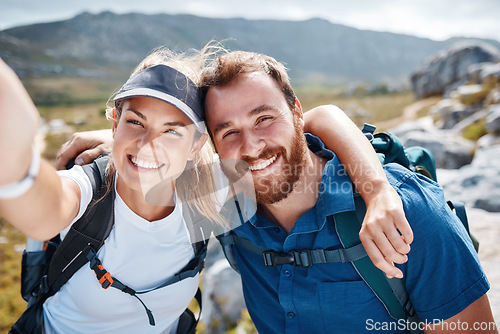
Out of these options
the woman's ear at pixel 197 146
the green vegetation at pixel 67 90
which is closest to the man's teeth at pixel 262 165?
the woman's ear at pixel 197 146

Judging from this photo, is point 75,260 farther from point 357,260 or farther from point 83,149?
point 357,260

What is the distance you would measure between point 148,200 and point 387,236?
1.64 m

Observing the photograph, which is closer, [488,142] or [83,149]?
[83,149]

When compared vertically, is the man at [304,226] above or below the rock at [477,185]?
above

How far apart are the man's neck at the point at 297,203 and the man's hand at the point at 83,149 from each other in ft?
4.90

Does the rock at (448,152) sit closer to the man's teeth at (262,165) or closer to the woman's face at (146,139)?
the man's teeth at (262,165)

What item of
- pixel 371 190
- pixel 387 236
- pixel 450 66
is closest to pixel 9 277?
pixel 371 190

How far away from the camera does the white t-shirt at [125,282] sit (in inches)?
84.2

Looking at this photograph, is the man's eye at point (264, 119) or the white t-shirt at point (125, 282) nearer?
the white t-shirt at point (125, 282)

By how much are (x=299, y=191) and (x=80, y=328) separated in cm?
188

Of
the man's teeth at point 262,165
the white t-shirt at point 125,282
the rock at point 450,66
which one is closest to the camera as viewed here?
the white t-shirt at point 125,282

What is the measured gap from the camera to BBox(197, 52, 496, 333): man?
1.81 metres

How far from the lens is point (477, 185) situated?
434 cm

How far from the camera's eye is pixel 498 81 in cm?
1375
